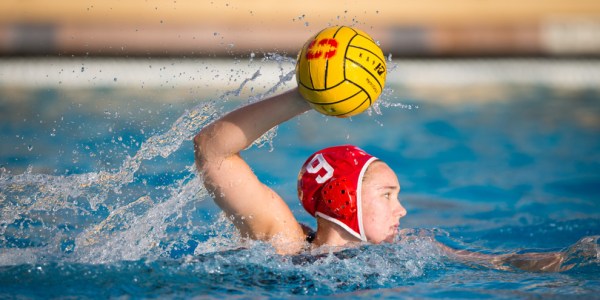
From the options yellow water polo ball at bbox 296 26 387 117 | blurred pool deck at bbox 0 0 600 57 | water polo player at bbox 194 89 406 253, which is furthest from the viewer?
blurred pool deck at bbox 0 0 600 57

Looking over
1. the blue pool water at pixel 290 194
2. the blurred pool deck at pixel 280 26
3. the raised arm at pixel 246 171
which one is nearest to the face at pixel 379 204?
the blue pool water at pixel 290 194

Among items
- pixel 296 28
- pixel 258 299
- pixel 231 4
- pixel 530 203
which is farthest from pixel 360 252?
pixel 231 4

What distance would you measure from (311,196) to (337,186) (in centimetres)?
12

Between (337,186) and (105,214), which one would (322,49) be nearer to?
(337,186)

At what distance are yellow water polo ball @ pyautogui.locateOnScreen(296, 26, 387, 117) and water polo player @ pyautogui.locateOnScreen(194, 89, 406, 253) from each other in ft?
0.78

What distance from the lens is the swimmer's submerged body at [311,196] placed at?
9.30 ft

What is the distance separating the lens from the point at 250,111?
2750 millimetres

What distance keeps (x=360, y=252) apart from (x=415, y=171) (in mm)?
2884

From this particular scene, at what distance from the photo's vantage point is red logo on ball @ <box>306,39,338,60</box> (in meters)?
2.63

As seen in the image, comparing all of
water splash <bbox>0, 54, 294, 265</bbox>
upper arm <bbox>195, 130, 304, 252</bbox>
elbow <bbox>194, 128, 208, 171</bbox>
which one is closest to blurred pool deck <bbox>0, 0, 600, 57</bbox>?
water splash <bbox>0, 54, 294, 265</bbox>

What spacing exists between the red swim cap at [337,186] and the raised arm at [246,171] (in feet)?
0.42

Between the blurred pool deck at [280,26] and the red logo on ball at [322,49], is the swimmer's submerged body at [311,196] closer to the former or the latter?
the red logo on ball at [322,49]

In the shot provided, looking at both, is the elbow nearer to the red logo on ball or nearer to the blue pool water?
the blue pool water

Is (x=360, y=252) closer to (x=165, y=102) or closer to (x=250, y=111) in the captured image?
(x=250, y=111)
